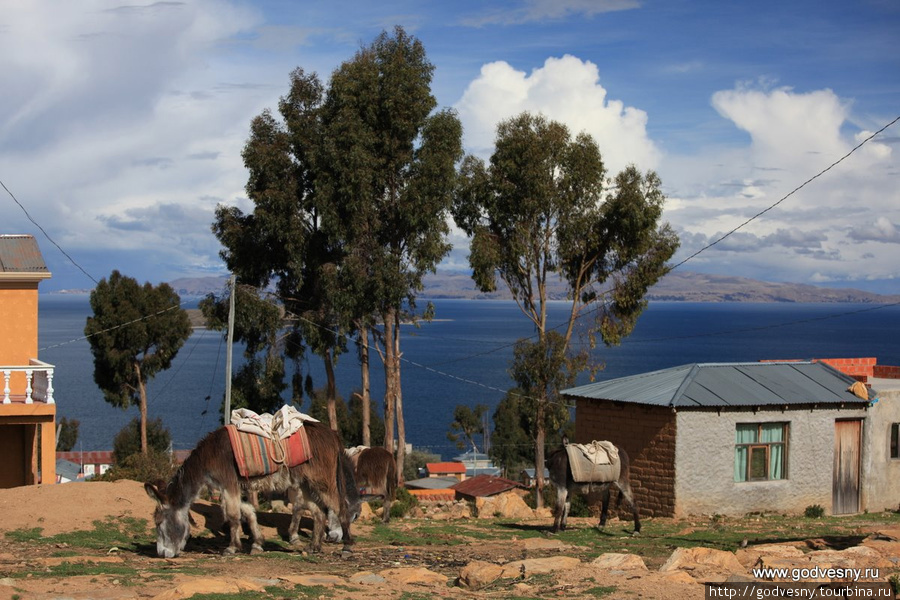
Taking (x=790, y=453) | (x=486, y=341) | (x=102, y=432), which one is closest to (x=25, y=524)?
(x=790, y=453)

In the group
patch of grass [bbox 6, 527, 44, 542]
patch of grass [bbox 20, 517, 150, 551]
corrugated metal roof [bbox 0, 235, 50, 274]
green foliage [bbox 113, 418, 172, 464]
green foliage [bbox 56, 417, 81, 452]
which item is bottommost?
green foliage [bbox 56, 417, 81, 452]

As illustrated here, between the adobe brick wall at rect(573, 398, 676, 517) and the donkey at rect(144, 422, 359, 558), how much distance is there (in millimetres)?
8657

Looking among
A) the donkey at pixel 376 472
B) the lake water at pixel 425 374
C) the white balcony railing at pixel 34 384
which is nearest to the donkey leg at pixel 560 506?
the donkey at pixel 376 472

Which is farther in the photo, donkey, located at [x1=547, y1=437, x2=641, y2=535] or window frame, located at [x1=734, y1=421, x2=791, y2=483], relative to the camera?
window frame, located at [x1=734, y1=421, x2=791, y2=483]

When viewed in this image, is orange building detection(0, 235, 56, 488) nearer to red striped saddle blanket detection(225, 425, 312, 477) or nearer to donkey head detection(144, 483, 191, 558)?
donkey head detection(144, 483, 191, 558)

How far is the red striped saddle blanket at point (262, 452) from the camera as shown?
511 inches

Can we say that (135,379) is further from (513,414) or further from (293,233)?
(513,414)

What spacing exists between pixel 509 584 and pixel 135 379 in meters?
34.4

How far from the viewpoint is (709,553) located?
1165cm

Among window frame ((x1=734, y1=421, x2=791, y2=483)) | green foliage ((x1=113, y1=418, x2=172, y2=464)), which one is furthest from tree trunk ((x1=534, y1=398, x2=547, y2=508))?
green foliage ((x1=113, y1=418, x2=172, y2=464))

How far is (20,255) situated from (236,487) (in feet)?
41.8

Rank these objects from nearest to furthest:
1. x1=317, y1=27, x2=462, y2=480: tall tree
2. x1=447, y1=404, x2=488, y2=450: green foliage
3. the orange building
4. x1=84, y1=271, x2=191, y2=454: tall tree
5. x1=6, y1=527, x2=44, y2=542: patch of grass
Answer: x1=6, y1=527, x2=44, y2=542: patch of grass → the orange building → x1=317, y1=27, x2=462, y2=480: tall tree → x1=84, y1=271, x2=191, y2=454: tall tree → x1=447, y1=404, x2=488, y2=450: green foliage

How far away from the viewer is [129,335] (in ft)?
133

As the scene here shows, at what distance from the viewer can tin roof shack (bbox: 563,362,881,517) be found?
2017cm
